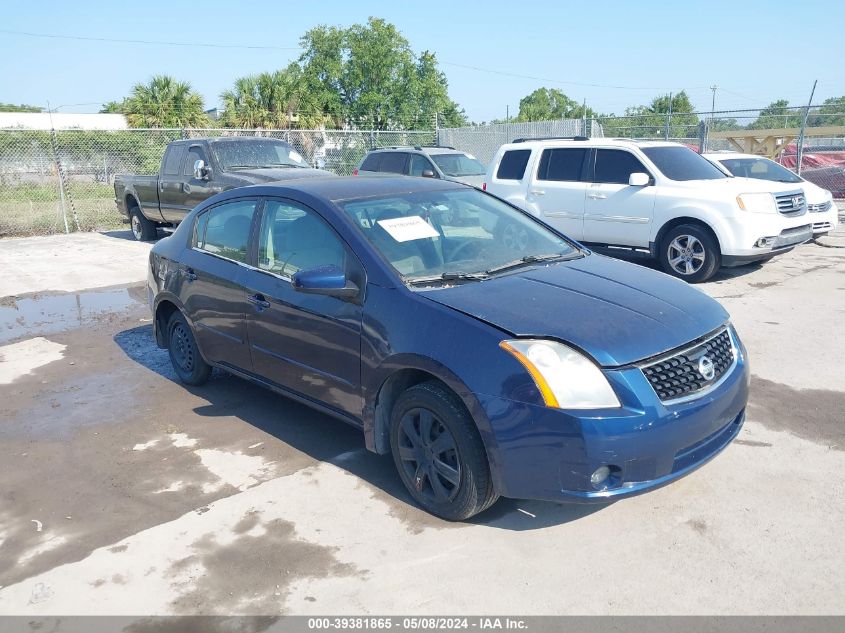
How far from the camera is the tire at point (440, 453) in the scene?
3.40m

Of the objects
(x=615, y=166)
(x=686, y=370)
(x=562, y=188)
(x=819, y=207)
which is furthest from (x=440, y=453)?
(x=819, y=207)

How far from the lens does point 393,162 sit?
50.7ft

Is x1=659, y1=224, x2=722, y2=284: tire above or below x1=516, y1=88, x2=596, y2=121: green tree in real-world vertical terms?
below

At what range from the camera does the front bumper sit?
3.10 metres

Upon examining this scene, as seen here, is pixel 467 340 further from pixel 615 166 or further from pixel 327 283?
pixel 615 166

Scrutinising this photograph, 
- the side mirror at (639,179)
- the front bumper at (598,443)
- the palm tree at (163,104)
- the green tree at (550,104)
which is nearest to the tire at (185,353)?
the front bumper at (598,443)

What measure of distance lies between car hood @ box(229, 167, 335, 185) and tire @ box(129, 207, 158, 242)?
157 inches

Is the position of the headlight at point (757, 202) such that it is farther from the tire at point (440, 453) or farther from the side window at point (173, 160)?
the side window at point (173, 160)

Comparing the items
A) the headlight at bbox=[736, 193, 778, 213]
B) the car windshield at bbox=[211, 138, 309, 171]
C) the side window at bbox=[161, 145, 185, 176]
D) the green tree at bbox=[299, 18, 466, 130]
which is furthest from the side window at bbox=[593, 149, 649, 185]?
the green tree at bbox=[299, 18, 466, 130]

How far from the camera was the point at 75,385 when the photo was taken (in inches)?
240

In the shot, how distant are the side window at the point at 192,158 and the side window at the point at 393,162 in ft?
14.4

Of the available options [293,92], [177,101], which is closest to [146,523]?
[177,101]

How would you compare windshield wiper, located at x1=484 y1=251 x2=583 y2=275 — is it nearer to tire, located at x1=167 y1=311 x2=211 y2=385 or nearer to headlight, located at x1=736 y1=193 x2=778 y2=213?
tire, located at x1=167 y1=311 x2=211 y2=385

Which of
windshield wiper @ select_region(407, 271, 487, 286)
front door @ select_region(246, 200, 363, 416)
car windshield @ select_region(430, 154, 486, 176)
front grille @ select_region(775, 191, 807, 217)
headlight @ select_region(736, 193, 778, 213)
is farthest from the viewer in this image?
car windshield @ select_region(430, 154, 486, 176)
